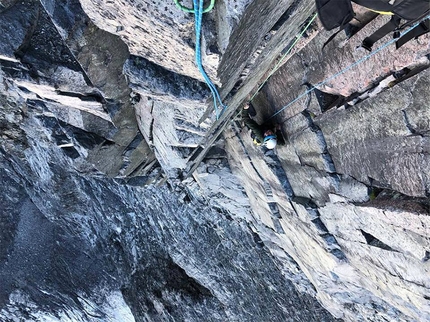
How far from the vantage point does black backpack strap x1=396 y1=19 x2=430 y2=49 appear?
311 cm

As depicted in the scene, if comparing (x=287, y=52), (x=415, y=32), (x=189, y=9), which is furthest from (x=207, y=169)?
(x=415, y=32)

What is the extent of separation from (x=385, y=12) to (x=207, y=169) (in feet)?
20.4

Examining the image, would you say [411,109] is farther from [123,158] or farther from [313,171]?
[123,158]

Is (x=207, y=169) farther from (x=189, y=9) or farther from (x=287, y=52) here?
(x=189, y=9)

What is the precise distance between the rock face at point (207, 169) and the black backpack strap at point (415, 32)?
0.18ft

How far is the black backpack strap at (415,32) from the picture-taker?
10.2 feet

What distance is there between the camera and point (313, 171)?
18.4ft

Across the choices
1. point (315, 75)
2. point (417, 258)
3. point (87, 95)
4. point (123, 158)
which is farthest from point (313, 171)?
point (123, 158)

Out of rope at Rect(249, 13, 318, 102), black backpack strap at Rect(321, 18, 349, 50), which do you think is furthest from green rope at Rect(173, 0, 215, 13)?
rope at Rect(249, 13, 318, 102)

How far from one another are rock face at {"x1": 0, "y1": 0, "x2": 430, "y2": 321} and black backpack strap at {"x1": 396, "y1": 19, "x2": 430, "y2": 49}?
0.05 meters

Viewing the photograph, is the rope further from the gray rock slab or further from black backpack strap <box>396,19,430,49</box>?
black backpack strap <box>396,19,430,49</box>

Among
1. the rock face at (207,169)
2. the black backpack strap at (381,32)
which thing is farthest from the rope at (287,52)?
the black backpack strap at (381,32)

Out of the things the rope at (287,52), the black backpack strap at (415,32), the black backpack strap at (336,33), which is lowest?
the rope at (287,52)

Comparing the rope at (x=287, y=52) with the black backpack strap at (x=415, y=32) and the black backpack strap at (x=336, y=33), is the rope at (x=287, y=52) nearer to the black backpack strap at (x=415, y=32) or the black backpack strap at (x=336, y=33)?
the black backpack strap at (x=336, y=33)
